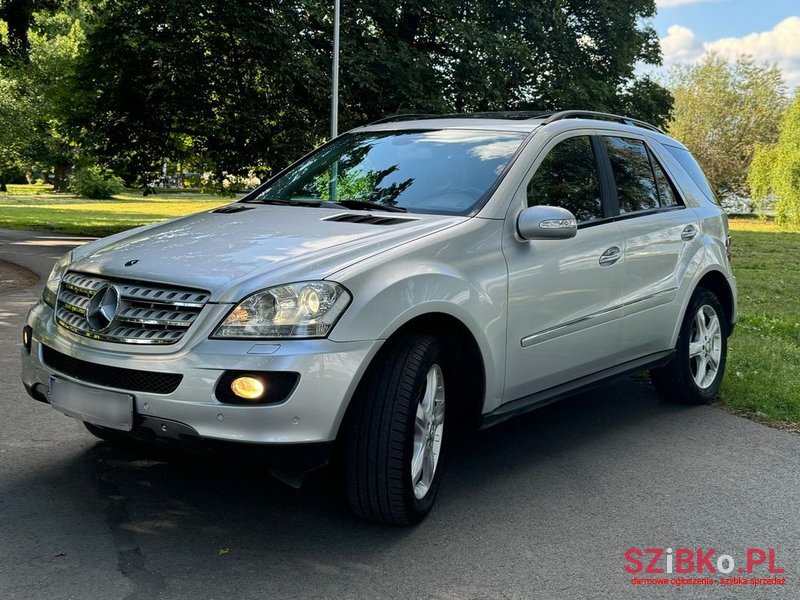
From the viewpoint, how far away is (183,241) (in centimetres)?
424

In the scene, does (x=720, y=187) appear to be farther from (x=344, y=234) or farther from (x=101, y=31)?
(x=344, y=234)

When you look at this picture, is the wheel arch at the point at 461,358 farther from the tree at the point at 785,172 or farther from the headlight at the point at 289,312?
the tree at the point at 785,172

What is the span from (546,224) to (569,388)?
100cm

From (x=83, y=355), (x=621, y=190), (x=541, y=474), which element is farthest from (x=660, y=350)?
(x=83, y=355)

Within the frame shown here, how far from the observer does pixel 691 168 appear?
6.51m

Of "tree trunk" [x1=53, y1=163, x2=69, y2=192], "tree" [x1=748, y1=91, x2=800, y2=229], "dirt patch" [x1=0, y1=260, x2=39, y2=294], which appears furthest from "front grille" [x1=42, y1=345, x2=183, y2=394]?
"tree trunk" [x1=53, y1=163, x2=69, y2=192]

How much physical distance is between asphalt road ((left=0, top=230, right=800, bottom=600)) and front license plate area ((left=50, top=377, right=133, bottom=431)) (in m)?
0.50

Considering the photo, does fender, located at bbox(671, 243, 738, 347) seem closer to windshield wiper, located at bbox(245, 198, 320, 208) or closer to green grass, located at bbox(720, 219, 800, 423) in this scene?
green grass, located at bbox(720, 219, 800, 423)

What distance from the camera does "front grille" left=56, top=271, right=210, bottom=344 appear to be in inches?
143

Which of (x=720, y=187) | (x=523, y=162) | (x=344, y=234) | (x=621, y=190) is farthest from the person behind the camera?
(x=720, y=187)

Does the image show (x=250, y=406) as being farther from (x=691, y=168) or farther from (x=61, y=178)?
→ (x=61, y=178)

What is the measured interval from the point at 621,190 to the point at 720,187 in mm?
60103

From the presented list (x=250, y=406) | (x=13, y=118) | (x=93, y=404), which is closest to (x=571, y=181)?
(x=250, y=406)

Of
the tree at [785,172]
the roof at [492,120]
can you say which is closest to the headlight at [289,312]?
the roof at [492,120]
